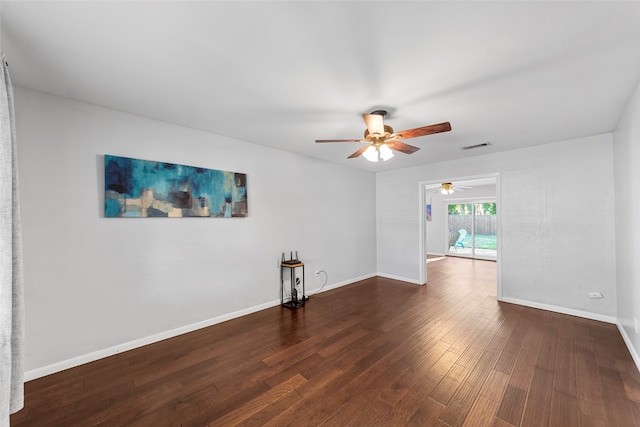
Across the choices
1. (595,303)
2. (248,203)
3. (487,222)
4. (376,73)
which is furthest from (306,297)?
(487,222)

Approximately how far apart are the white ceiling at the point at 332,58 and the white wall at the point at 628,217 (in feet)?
0.87

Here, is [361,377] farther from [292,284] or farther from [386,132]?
[386,132]

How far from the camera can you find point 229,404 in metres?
1.86

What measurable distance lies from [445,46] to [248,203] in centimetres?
289

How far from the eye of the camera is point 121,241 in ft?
8.43

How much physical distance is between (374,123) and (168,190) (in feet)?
7.91

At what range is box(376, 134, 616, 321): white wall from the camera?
3.33 meters

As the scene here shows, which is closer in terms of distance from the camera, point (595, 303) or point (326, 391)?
point (326, 391)

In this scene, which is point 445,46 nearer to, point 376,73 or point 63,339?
point 376,73

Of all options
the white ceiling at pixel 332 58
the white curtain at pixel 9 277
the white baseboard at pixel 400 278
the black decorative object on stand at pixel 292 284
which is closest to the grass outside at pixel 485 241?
the white baseboard at pixel 400 278

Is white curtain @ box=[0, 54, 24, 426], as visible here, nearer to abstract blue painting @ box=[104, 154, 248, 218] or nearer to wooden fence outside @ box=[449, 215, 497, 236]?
abstract blue painting @ box=[104, 154, 248, 218]

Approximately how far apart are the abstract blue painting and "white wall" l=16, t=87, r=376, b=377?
0.28 ft

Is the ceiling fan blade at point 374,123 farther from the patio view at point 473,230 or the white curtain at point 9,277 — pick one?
the patio view at point 473,230

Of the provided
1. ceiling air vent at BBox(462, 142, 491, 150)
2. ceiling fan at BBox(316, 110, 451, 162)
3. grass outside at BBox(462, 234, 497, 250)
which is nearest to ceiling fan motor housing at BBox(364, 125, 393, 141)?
ceiling fan at BBox(316, 110, 451, 162)
